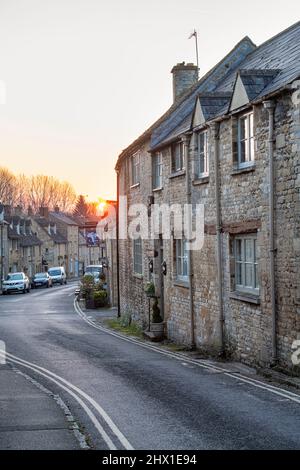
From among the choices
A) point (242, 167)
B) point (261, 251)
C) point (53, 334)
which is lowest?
point (53, 334)

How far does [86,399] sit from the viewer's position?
479 inches

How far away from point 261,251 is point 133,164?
45.1 feet

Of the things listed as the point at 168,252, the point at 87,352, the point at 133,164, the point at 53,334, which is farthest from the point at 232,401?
the point at 133,164

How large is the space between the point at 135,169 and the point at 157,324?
7565mm

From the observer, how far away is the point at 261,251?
14.7 meters

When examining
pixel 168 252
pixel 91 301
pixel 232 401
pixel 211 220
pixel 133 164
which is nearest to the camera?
pixel 232 401

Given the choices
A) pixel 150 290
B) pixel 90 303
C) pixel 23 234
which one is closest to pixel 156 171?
pixel 150 290

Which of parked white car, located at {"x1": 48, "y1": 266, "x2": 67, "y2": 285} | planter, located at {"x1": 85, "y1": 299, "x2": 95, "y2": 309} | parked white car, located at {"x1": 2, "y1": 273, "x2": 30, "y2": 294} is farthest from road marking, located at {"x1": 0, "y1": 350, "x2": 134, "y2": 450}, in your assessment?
parked white car, located at {"x1": 48, "y1": 266, "x2": 67, "y2": 285}

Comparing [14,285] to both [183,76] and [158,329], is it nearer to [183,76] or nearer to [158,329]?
[183,76]

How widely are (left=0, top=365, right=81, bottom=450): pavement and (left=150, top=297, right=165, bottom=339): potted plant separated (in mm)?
8498

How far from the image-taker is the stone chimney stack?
27.5 m

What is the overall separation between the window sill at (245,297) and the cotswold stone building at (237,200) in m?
0.04

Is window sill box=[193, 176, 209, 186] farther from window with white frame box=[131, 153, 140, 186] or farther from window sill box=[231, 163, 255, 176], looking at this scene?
window with white frame box=[131, 153, 140, 186]
